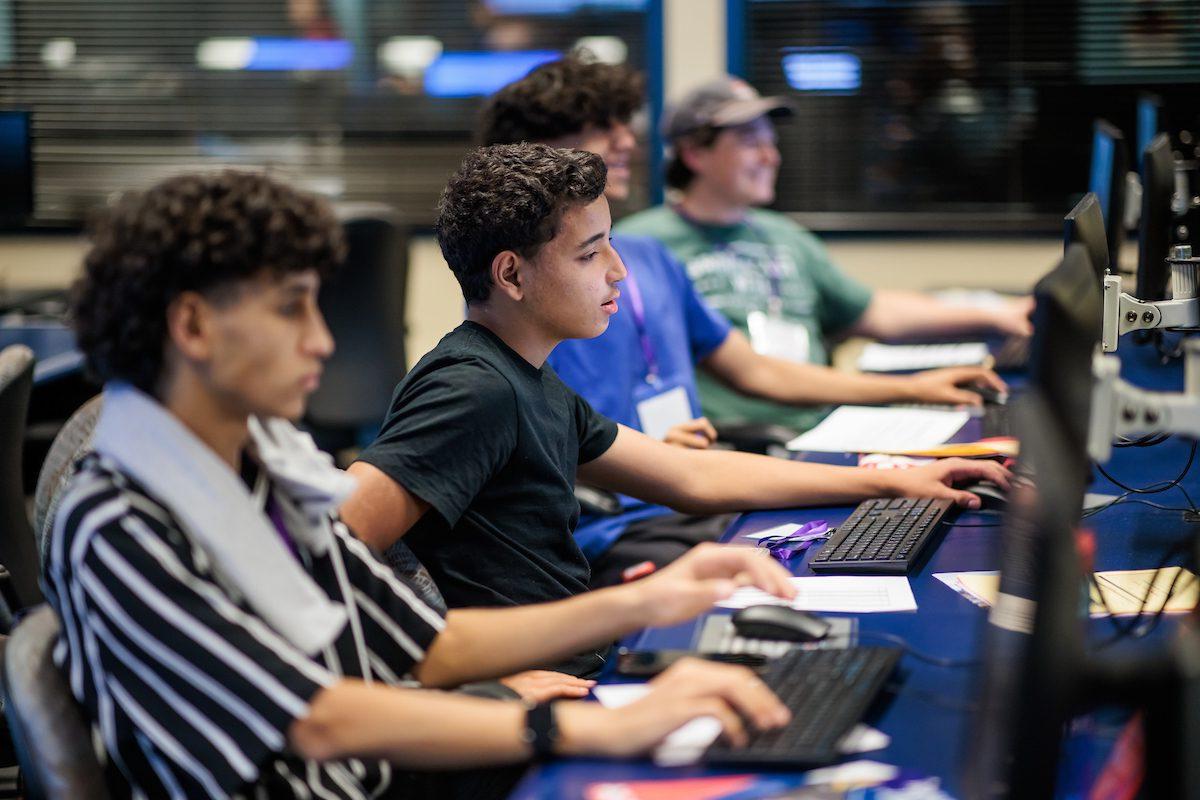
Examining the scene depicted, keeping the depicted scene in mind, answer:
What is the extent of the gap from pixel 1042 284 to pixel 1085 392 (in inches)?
4.5

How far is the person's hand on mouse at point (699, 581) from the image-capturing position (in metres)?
1.36

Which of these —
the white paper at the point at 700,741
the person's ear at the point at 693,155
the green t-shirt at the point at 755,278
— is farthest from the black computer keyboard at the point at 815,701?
the person's ear at the point at 693,155

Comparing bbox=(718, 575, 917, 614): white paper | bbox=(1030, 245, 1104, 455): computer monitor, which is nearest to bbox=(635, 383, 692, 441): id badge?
bbox=(718, 575, 917, 614): white paper

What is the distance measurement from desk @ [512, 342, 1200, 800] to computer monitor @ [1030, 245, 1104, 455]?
8.1 inches

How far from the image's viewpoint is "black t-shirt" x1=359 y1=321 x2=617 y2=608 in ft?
5.33

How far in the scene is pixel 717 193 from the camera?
11.0 ft

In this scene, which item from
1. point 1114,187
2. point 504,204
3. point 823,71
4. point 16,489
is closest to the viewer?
point 504,204

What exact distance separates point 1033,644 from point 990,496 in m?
1.22

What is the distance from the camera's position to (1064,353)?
1.22 meters

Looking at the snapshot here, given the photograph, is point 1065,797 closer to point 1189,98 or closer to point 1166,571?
point 1166,571

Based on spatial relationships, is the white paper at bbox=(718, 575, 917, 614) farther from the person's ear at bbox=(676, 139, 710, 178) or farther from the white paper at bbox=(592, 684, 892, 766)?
the person's ear at bbox=(676, 139, 710, 178)

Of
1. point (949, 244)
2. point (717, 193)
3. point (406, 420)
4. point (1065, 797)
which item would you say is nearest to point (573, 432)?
point (406, 420)

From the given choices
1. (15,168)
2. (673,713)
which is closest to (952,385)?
(673,713)

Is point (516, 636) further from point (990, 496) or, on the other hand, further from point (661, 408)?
point (661, 408)
